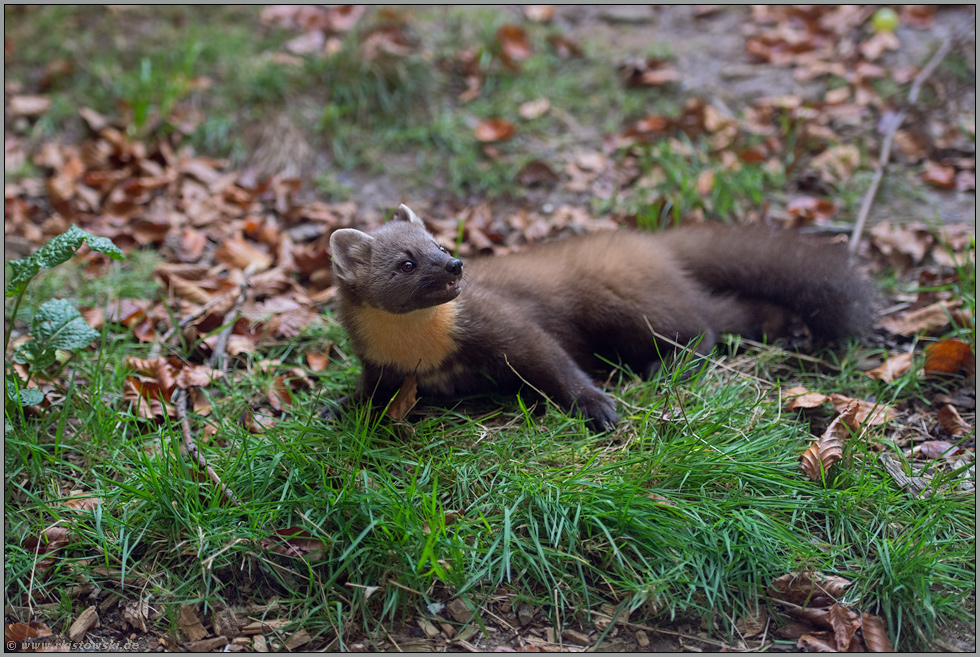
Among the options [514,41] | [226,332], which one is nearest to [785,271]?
[226,332]

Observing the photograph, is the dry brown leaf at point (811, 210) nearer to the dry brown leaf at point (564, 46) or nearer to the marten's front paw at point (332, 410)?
the dry brown leaf at point (564, 46)

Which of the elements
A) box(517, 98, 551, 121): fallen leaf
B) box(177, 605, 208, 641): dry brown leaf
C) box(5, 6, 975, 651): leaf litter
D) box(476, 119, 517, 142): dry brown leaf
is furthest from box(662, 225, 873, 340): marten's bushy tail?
box(177, 605, 208, 641): dry brown leaf

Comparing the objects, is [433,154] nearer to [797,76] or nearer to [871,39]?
[797,76]

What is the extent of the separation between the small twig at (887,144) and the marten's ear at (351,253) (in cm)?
294

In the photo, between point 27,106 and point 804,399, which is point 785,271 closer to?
point 804,399

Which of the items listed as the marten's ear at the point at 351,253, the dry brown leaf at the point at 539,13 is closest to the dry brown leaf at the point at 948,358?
the marten's ear at the point at 351,253

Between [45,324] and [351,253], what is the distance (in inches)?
62.4

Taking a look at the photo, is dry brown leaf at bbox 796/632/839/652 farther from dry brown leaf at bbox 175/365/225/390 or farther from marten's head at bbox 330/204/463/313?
dry brown leaf at bbox 175/365/225/390

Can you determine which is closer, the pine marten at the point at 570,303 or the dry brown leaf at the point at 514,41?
the pine marten at the point at 570,303

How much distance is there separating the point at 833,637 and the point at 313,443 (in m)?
2.26

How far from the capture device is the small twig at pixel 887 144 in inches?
195

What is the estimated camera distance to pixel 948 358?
12.4ft

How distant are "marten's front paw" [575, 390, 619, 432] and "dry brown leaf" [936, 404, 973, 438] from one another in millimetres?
1576

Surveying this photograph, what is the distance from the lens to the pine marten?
3498mm
